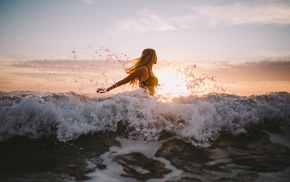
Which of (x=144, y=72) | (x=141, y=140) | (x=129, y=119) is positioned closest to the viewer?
(x=141, y=140)

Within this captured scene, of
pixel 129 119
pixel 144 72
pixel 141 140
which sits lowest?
pixel 141 140

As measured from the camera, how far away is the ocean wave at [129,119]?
6008 millimetres

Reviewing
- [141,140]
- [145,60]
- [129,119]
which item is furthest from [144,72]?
[141,140]

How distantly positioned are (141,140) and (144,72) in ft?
7.88

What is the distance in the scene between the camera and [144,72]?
7.58 m

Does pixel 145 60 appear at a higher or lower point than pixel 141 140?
higher

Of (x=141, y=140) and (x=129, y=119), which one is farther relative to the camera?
(x=129, y=119)

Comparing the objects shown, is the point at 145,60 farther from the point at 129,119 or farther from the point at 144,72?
the point at 129,119

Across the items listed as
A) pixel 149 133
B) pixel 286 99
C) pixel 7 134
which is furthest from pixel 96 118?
pixel 286 99

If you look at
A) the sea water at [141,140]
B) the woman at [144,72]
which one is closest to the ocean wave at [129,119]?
the sea water at [141,140]

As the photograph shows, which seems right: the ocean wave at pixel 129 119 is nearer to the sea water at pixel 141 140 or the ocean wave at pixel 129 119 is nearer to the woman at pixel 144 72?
the sea water at pixel 141 140

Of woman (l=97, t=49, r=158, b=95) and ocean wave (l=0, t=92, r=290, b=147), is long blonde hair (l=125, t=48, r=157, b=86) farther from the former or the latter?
ocean wave (l=0, t=92, r=290, b=147)

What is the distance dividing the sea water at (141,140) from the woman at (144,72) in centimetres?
43

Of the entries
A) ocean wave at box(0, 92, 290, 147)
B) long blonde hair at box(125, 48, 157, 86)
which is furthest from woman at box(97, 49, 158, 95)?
ocean wave at box(0, 92, 290, 147)
